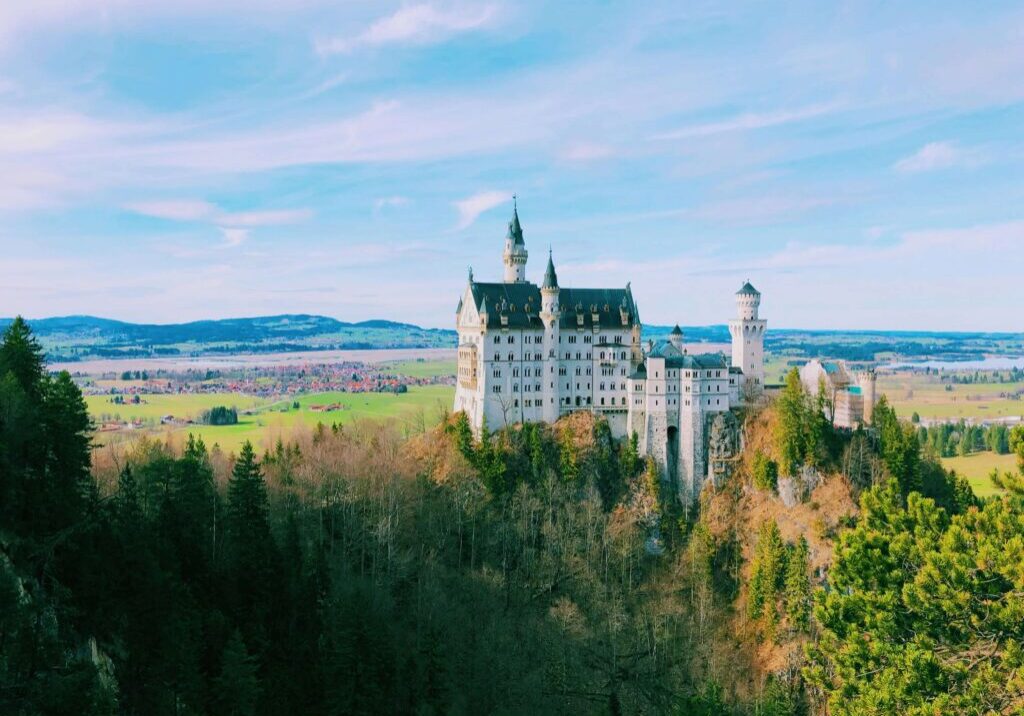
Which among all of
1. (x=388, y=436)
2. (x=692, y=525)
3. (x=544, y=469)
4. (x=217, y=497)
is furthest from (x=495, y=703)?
(x=388, y=436)

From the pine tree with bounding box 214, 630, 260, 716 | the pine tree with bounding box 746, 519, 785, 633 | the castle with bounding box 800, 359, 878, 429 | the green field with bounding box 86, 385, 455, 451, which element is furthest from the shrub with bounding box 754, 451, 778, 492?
the pine tree with bounding box 214, 630, 260, 716

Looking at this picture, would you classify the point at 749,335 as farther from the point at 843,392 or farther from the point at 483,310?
the point at 483,310

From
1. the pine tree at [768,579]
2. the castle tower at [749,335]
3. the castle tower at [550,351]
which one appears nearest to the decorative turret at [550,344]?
the castle tower at [550,351]

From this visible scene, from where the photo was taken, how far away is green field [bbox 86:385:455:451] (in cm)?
11856

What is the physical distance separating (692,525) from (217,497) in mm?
48612

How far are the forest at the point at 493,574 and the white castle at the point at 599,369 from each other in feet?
10.4

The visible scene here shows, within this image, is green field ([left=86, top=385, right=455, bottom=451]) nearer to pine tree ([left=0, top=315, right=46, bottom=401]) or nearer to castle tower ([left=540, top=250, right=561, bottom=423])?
castle tower ([left=540, top=250, right=561, bottom=423])

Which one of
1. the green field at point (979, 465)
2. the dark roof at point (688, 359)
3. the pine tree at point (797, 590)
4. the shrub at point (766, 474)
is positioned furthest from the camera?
the green field at point (979, 465)

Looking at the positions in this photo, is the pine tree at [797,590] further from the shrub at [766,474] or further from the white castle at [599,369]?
the white castle at [599,369]

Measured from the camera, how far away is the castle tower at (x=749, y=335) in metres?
94.4

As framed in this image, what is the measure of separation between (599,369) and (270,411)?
81.3 meters

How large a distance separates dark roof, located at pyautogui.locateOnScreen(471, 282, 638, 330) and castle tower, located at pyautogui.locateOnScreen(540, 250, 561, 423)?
1.24m

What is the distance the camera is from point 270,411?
156 meters

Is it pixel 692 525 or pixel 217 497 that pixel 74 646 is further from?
pixel 692 525
